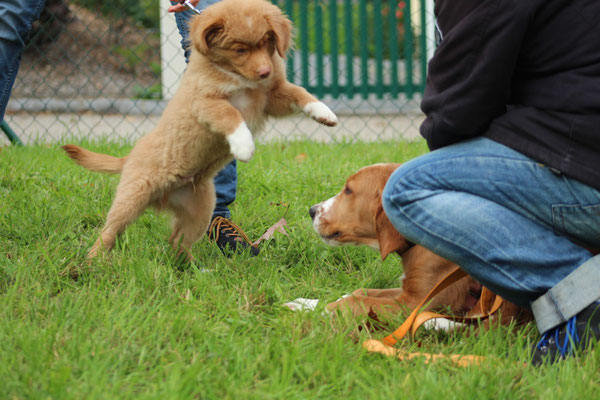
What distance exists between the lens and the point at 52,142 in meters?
5.83

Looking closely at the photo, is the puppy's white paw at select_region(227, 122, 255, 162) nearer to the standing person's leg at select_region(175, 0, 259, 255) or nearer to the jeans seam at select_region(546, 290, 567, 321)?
the standing person's leg at select_region(175, 0, 259, 255)

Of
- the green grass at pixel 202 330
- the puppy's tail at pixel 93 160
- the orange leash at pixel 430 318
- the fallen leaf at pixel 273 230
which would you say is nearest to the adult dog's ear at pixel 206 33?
the puppy's tail at pixel 93 160

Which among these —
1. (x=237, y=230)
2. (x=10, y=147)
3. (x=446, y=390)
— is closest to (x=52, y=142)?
(x=10, y=147)

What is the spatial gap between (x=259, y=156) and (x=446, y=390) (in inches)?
140

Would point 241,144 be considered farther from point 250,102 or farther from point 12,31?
point 12,31

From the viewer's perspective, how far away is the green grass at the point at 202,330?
6.23 ft

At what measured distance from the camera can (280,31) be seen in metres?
2.96

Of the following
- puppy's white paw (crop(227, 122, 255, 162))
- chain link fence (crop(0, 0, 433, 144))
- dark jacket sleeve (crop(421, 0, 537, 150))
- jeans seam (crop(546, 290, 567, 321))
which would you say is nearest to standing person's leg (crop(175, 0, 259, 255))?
puppy's white paw (crop(227, 122, 255, 162))

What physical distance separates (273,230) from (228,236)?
0.26 metres

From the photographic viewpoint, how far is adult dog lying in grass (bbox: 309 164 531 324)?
2.61 metres

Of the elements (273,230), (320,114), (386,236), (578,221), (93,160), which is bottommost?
(273,230)

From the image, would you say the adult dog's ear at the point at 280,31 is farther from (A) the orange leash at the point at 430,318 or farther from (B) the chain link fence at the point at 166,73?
(B) the chain link fence at the point at 166,73

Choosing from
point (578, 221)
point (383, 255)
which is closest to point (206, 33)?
point (383, 255)

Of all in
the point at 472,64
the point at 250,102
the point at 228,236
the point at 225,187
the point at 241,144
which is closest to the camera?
the point at 472,64
